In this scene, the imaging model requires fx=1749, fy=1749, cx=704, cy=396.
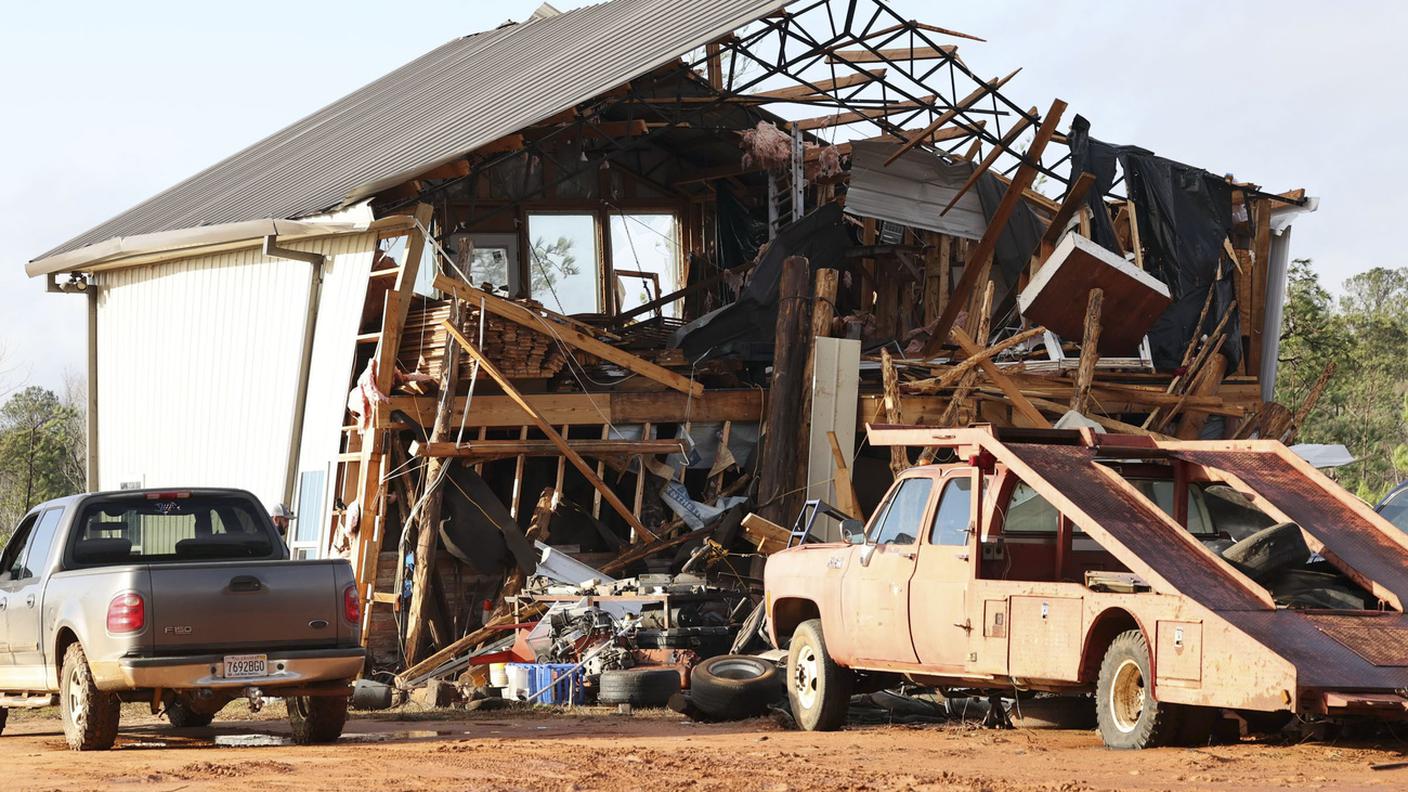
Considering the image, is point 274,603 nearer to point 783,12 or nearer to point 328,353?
point 328,353

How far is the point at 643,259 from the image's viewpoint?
2692cm

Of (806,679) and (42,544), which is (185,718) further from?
(806,679)

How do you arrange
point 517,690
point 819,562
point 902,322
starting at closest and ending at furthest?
1. point 819,562
2. point 517,690
3. point 902,322

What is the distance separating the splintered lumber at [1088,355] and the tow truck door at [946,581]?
9073 millimetres

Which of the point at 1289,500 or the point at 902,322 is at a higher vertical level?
the point at 902,322

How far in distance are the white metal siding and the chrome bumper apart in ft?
27.2

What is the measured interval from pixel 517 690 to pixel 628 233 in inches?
463

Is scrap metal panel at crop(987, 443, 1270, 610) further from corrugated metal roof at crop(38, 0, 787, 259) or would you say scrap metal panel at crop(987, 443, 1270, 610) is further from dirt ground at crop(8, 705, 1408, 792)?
corrugated metal roof at crop(38, 0, 787, 259)

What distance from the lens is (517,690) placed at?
16344 mm

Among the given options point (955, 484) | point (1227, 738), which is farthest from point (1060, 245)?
point (1227, 738)

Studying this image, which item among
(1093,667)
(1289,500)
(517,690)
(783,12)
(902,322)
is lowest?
(517,690)

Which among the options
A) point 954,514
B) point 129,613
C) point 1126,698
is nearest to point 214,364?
point 129,613

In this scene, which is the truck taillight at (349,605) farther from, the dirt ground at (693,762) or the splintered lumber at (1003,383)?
the splintered lumber at (1003,383)

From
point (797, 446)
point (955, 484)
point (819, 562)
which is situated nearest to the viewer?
point (955, 484)
